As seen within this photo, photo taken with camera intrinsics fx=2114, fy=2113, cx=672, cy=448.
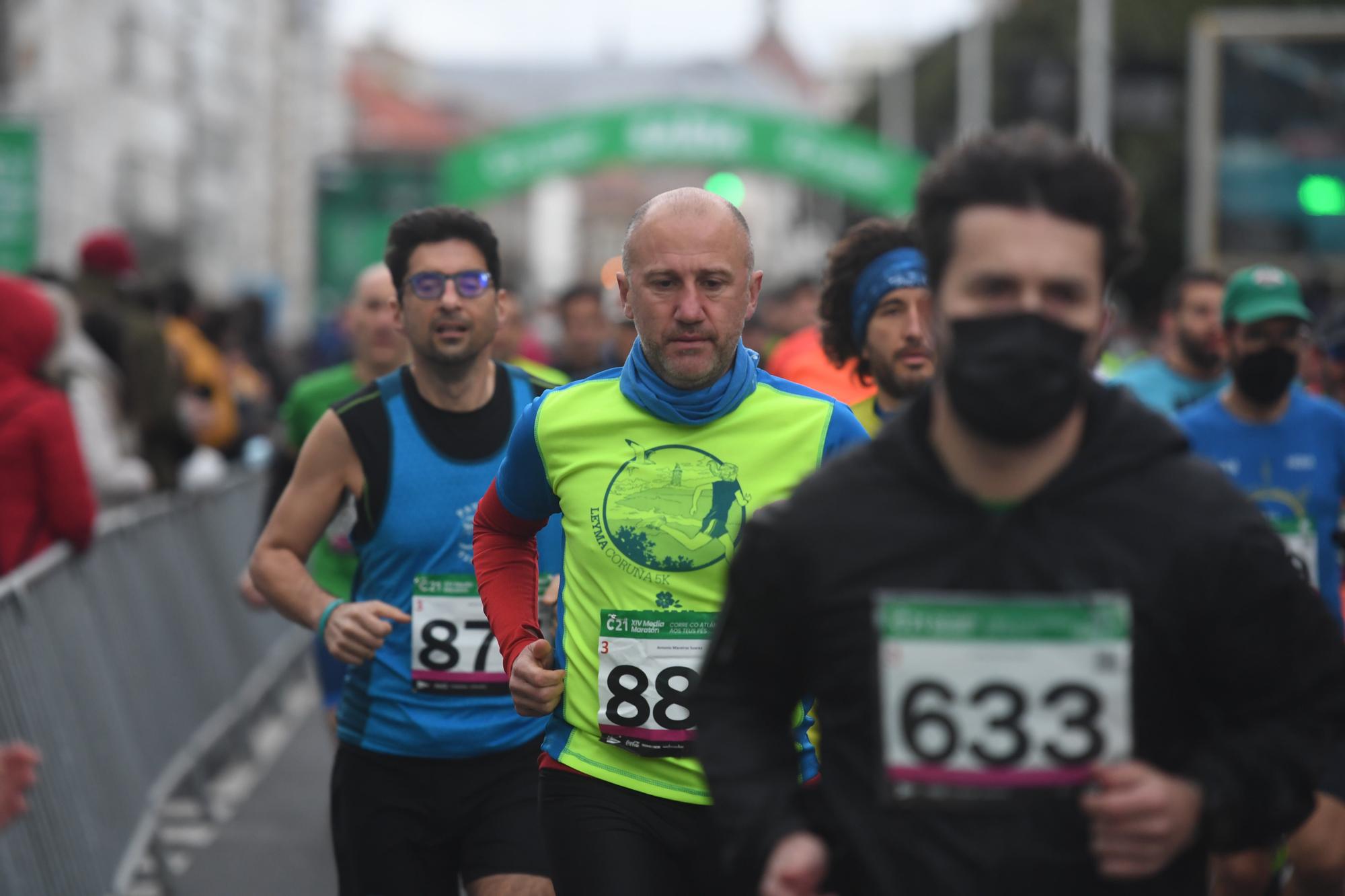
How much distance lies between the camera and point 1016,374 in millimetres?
2697

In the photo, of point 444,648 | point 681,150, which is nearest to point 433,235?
point 444,648

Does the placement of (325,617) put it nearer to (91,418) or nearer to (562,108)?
(91,418)

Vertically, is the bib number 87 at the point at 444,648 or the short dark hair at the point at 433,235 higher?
the short dark hair at the point at 433,235

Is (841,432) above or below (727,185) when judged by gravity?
below

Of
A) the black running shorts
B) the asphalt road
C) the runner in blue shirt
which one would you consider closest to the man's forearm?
the black running shorts

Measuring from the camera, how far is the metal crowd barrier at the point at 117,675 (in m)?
6.34

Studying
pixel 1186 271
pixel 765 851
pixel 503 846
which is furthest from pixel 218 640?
pixel 765 851

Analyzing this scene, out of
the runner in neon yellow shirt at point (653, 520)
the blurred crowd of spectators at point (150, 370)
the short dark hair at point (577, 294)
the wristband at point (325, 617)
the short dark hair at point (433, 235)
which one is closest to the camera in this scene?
the runner in neon yellow shirt at point (653, 520)

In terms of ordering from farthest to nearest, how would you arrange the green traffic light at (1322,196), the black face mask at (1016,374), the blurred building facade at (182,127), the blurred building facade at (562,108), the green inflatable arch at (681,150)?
the blurred building facade at (562,108) < the blurred building facade at (182,127) < the green inflatable arch at (681,150) < the green traffic light at (1322,196) < the black face mask at (1016,374)

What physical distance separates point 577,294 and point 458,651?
602cm

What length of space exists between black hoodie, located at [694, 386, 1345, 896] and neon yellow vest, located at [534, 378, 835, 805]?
46.0 inches

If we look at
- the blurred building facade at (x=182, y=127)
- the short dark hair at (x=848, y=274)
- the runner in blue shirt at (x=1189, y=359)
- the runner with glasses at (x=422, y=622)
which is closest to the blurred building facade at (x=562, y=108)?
the blurred building facade at (x=182, y=127)

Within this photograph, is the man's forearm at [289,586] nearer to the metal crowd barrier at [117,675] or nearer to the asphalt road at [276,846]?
the metal crowd barrier at [117,675]

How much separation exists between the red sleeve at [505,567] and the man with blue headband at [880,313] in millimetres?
1305
